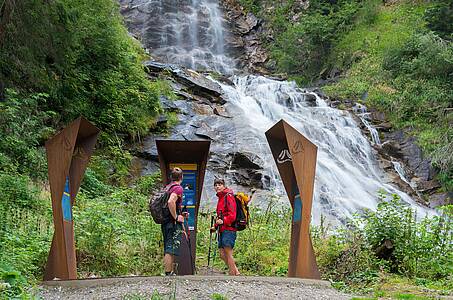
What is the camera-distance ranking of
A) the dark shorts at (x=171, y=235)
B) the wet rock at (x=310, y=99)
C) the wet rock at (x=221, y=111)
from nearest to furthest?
the dark shorts at (x=171, y=235)
the wet rock at (x=221, y=111)
the wet rock at (x=310, y=99)

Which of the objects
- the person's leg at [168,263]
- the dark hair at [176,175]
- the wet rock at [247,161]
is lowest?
the person's leg at [168,263]

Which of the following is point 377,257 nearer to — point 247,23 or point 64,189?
point 64,189

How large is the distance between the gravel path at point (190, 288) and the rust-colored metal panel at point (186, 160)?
1234 mm

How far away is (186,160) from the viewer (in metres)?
8.20

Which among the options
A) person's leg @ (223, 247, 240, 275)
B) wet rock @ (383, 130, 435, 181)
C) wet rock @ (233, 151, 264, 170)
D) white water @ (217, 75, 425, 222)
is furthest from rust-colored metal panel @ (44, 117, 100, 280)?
wet rock @ (383, 130, 435, 181)

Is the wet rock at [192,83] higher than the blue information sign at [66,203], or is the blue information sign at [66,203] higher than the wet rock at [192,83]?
the wet rock at [192,83]

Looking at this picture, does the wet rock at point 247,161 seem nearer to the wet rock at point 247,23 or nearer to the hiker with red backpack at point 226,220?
the hiker with red backpack at point 226,220

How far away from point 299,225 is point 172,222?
1.68m

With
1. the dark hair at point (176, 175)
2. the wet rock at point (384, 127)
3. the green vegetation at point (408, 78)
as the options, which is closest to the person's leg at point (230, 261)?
the dark hair at point (176, 175)

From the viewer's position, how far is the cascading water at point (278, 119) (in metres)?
16.9

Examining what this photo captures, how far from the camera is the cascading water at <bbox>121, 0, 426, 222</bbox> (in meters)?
16.9

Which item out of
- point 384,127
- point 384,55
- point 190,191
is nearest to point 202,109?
point 384,127

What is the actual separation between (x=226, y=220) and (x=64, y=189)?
2.13 metres

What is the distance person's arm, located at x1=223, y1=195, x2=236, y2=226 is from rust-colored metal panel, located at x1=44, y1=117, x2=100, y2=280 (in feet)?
6.46
